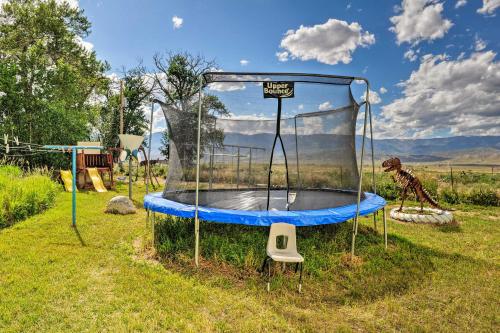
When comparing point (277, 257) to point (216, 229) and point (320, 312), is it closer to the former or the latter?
point (320, 312)

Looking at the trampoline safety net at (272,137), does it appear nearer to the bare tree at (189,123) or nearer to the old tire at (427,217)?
the bare tree at (189,123)

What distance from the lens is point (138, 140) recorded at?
269 inches

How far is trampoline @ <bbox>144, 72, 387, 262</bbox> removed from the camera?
13.4 ft

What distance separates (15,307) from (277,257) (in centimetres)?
259

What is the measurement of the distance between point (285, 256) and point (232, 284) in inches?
28.0

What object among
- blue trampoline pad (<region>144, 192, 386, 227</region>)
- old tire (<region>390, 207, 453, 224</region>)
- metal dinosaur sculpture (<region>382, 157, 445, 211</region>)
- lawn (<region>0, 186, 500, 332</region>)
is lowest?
lawn (<region>0, 186, 500, 332</region>)

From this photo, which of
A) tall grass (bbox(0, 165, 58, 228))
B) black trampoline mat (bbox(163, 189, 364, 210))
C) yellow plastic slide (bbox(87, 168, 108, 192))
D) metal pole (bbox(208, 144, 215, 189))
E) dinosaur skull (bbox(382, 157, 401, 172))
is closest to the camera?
black trampoline mat (bbox(163, 189, 364, 210))

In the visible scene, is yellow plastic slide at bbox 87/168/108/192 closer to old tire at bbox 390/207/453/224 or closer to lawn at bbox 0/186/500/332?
lawn at bbox 0/186/500/332

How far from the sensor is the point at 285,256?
11.0 feet

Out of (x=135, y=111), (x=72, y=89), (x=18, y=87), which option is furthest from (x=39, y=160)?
(x=135, y=111)

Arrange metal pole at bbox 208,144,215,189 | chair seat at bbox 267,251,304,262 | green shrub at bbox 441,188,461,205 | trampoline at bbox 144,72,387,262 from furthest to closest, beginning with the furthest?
1. green shrub at bbox 441,188,461,205
2. metal pole at bbox 208,144,215,189
3. trampoline at bbox 144,72,387,262
4. chair seat at bbox 267,251,304,262

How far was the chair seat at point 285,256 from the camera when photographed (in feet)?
10.6

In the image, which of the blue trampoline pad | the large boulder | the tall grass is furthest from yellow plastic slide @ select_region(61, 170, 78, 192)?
the blue trampoline pad

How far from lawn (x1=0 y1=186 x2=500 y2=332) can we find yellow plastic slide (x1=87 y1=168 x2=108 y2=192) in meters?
6.18
